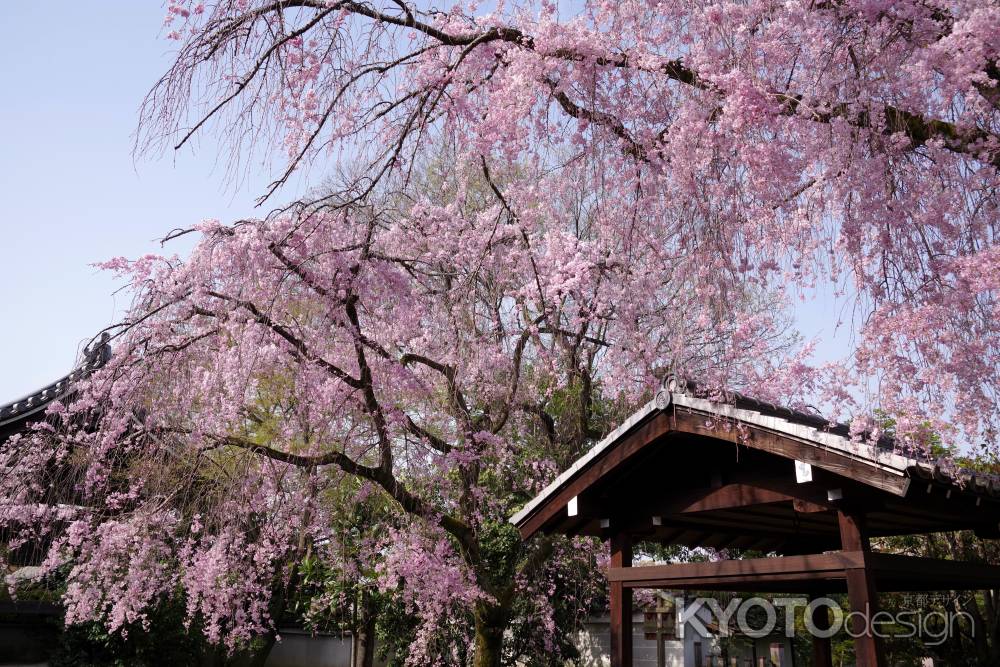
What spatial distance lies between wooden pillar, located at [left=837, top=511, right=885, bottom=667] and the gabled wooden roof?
0.16 metres

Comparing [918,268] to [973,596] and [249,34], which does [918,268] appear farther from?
[973,596]

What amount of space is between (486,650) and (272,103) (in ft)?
23.6

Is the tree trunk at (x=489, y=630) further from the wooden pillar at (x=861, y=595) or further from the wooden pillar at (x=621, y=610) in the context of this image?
the wooden pillar at (x=861, y=595)

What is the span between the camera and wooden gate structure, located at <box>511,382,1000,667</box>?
4406 millimetres

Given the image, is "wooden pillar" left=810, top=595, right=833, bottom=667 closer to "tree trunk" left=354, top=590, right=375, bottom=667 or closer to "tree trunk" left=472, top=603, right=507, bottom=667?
"tree trunk" left=472, top=603, right=507, bottom=667

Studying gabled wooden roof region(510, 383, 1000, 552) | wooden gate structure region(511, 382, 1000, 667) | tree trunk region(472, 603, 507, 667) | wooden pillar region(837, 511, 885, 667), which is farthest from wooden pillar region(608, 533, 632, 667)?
tree trunk region(472, 603, 507, 667)

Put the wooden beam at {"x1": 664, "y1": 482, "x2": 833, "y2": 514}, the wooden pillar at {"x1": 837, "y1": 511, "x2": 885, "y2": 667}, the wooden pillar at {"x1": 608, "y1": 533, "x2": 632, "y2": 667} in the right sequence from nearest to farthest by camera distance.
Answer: the wooden pillar at {"x1": 837, "y1": 511, "x2": 885, "y2": 667} < the wooden beam at {"x1": 664, "y1": 482, "x2": 833, "y2": 514} < the wooden pillar at {"x1": 608, "y1": 533, "x2": 632, "y2": 667}

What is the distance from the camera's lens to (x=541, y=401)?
995 centimetres

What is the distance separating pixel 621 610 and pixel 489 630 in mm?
3438

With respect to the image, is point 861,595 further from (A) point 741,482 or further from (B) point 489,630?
(B) point 489,630

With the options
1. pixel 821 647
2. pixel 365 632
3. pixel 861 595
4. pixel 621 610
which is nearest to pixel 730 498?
pixel 861 595

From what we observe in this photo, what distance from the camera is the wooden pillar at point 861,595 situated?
4.29 metres

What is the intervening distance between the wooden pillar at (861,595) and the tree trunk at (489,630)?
505 centimetres

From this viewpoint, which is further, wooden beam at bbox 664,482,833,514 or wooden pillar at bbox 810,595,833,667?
wooden pillar at bbox 810,595,833,667
